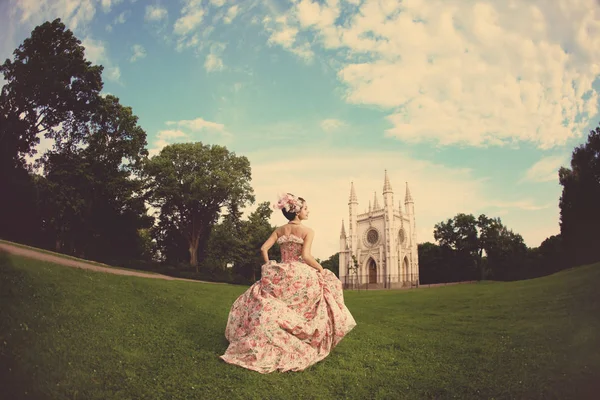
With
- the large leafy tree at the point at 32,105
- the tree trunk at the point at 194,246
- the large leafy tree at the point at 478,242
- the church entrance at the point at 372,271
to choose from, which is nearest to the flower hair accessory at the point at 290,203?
the large leafy tree at the point at 32,105

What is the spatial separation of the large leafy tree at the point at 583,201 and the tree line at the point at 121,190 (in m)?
0.03

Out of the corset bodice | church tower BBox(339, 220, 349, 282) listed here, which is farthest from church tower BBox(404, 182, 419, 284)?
the corset bodice

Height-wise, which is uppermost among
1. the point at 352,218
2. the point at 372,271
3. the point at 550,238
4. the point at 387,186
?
the point at 387,186

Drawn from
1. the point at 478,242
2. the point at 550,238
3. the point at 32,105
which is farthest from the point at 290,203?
the point at 478,242

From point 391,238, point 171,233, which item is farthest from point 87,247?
point 391,238

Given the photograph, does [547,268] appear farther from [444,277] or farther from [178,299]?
[444,277]

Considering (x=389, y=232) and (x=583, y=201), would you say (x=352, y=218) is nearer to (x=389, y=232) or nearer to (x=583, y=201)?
(x=389, y=232)

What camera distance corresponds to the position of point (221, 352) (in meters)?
5.80

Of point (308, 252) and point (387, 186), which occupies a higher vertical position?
point (387, 186)

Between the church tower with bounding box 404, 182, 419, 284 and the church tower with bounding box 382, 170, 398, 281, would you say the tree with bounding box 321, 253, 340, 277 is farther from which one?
the church tower with bounding box 382, 170, 398, 281

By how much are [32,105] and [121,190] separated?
10.7m

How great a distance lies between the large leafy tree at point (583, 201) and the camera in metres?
9.02

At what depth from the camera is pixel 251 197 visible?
3002 cm

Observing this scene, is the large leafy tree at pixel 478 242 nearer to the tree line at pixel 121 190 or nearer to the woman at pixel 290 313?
the tree line at pixel 121 190
